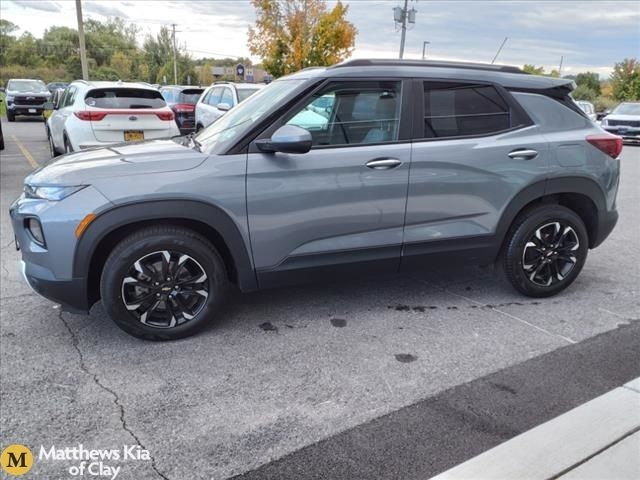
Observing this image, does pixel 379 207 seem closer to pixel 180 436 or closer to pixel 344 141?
pixel 344 141

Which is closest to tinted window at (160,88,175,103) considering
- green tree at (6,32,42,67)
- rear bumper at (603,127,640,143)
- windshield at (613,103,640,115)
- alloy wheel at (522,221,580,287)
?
alloy wheel at (522,221,580,287)

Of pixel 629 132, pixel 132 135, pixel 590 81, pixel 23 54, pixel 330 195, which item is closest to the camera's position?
pixel 330 195

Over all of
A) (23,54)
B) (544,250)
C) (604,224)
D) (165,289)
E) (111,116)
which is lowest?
(165,289)

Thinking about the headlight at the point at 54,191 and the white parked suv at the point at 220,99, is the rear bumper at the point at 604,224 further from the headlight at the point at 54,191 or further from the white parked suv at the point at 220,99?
the white parked suv at the point at 220,99

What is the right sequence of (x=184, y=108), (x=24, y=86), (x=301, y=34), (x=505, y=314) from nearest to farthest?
(x=505, y=314)
(x=184, y=108)
(x=24, y=86)
(x=301, y=34)

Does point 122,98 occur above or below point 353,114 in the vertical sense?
below

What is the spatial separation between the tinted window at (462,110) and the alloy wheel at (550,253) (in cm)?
92

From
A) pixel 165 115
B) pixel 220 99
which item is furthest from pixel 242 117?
pixel 220 99

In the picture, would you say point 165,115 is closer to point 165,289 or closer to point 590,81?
point 165,289

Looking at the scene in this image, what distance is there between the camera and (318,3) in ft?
88.3

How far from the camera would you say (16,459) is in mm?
2395

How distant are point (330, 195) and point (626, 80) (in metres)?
43.1

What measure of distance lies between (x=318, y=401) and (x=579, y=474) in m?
1.28

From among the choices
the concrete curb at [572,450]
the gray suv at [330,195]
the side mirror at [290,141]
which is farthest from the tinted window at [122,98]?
the concrete curb at [572,450]
